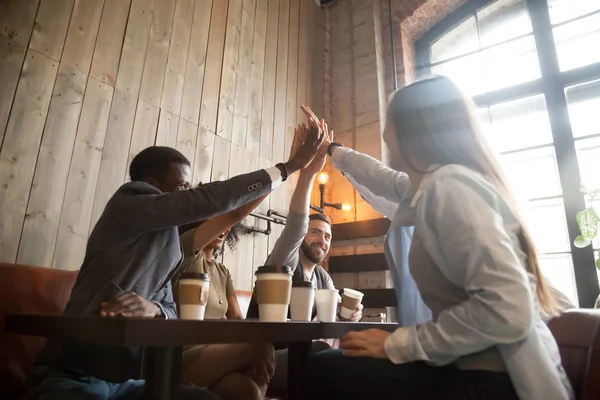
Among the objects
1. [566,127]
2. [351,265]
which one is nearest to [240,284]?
[351,265]

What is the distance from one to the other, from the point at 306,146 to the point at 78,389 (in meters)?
1.09

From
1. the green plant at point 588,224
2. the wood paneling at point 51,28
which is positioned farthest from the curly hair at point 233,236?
the green plant at point 588,224

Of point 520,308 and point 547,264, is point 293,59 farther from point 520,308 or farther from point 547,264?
point 520,308

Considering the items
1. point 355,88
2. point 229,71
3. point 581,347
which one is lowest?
point 581,347

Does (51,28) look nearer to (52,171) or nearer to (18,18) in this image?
(18,18)

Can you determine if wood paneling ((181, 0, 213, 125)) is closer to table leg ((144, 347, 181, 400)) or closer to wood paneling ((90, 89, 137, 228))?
wood paneling ((90, 89, 137, 228))

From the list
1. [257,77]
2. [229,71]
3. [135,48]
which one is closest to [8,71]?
[135,48]

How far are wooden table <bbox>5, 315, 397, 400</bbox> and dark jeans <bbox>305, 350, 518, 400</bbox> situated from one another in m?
0.11

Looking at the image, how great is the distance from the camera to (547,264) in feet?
11.2

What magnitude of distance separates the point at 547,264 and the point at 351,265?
155 centimetres

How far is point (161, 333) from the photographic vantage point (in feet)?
2.34

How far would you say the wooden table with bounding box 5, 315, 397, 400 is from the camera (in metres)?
0.69

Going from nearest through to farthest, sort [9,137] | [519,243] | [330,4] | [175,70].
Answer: [519,243], [9,137], [175,70], [330,4]

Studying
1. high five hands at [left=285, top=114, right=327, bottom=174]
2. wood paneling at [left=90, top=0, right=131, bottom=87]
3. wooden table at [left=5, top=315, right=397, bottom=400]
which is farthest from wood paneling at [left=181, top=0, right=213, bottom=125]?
wooden table at [left=5, top=315, right=397, bottom=400]
